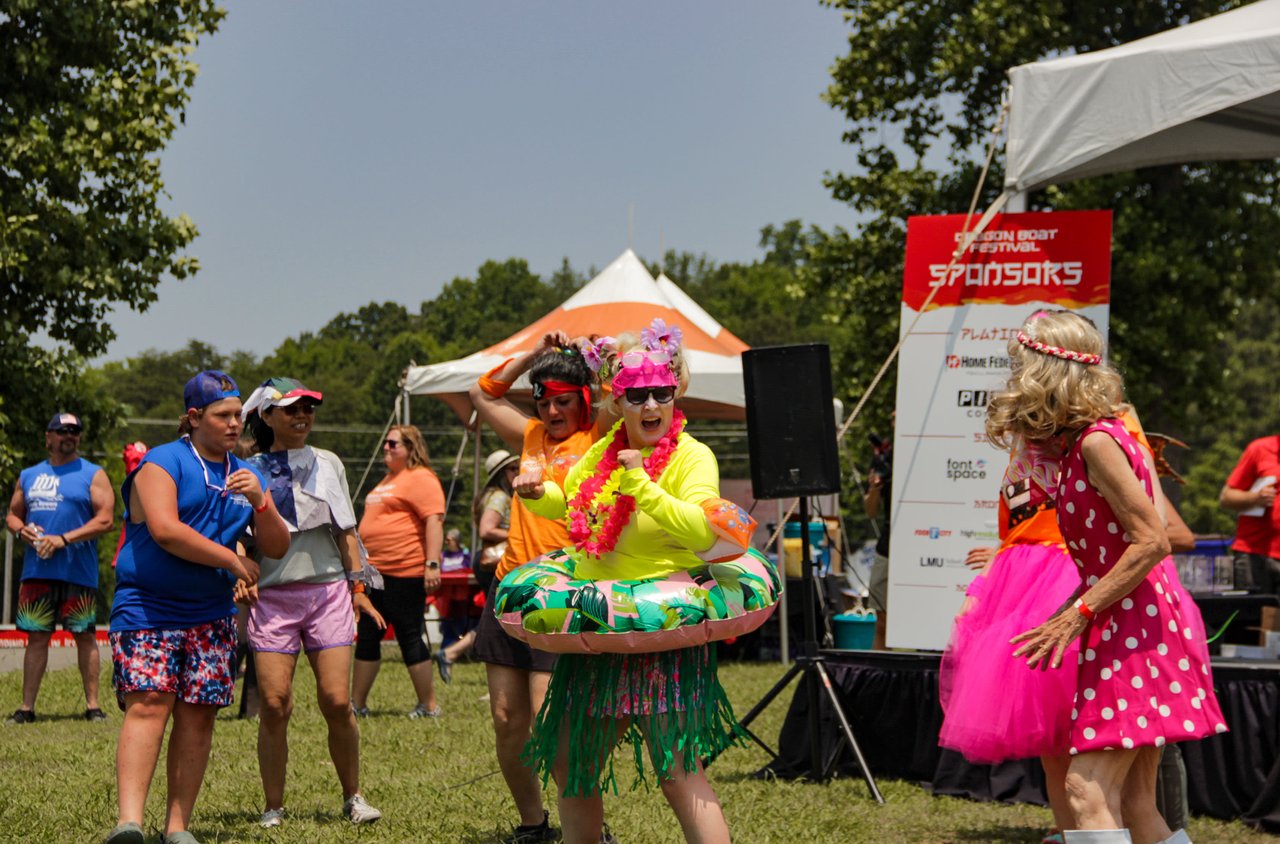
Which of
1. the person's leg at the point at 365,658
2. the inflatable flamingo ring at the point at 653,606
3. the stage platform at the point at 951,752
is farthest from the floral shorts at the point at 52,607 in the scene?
the inflatable flamingo ring at the point at 653,606

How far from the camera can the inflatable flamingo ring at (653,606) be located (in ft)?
11.1

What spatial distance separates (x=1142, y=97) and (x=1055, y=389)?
3.27 metres

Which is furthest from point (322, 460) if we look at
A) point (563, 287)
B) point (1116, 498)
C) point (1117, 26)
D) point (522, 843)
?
point (563, 287)

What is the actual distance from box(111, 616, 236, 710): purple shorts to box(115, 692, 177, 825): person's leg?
0.13ft

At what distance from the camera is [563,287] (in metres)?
94.3

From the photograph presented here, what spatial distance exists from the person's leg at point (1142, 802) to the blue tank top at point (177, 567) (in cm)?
291

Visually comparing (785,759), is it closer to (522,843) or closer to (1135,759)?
(522,843)

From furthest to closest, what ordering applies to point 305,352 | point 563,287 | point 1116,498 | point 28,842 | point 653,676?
point 563,287
point 305,352
point 28,842
point 653,676
point 1116,498

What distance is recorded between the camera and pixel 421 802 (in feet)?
19.4

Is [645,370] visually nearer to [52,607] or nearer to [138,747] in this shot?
[138,747]

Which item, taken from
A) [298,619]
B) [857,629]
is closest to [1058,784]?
[298,619]

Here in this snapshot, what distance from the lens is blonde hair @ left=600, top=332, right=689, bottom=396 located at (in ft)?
12.2

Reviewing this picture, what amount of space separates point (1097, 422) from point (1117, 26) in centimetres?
1949

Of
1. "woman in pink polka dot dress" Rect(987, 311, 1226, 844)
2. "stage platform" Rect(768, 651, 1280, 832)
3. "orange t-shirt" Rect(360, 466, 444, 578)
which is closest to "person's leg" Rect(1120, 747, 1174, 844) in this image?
"woman in pink polka dot dress" Rect(987, 311, 1226, 844)
